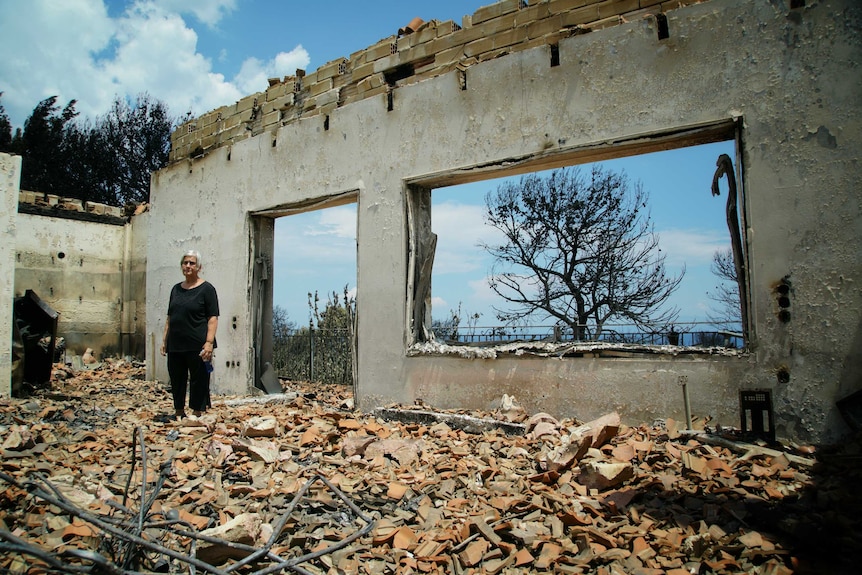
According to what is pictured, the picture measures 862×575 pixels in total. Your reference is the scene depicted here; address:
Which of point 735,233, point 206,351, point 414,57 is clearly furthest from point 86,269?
point 735,233

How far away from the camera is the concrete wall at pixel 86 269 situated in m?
10.3

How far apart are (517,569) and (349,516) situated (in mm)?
1045

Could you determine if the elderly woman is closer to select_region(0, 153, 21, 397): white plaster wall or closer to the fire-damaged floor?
the fire-damaged floor

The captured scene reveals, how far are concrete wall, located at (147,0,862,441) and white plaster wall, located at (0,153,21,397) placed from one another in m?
2.95

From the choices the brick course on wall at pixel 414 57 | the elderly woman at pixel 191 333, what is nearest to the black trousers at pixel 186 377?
the elderly woman at pixel 191 333

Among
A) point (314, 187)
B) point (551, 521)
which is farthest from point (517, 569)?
point (314, 187)

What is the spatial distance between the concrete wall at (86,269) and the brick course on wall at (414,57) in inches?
160

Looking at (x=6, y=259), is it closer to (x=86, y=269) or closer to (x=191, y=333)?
(x=191, y=333)

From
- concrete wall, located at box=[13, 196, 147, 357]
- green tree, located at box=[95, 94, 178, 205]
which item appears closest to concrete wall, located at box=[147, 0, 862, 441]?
concrete wall, located at box=[13, 196, 147, 357]

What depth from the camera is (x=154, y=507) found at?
314cm

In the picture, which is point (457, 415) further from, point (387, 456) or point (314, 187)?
point (314, 187)

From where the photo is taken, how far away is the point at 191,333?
5.14 m

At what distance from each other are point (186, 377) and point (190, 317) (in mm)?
611

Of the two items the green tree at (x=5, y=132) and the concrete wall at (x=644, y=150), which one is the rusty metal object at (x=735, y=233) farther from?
the green tree at (x=5, y=132)
